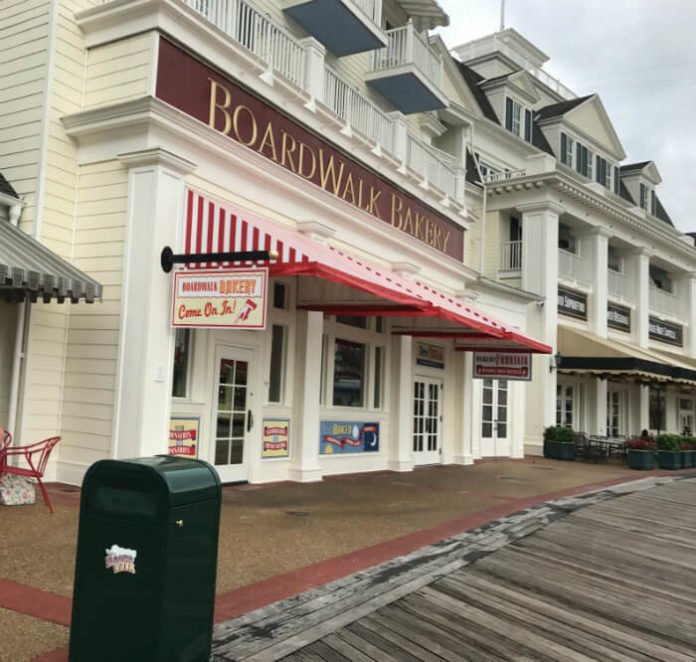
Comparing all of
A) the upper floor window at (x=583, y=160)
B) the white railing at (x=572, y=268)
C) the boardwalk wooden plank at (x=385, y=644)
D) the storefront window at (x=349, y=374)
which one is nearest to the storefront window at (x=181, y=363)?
the storefront window at (x=349, y=374)

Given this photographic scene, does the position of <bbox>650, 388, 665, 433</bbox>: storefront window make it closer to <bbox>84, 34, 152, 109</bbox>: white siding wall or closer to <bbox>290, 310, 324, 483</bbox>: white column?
<bbox>290, 310, 324, 483</bbox>: white column

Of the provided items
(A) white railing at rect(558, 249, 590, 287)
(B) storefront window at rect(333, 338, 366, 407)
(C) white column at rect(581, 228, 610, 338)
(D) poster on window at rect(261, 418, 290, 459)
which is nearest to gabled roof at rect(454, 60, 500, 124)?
(A) white railing at rect(558, 249, 590, 287)

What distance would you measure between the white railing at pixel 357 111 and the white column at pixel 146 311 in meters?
4.59

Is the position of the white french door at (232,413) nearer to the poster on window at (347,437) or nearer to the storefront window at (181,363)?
the storefront window at (181,363)

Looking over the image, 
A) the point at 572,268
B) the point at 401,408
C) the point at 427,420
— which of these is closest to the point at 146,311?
the point at 401,408

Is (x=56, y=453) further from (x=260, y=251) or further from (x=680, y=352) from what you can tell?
(x=680, y=352)

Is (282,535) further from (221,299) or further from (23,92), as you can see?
(23,92)

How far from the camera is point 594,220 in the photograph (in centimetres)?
2417

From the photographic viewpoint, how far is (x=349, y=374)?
1330cm

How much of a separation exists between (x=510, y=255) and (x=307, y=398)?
1366 cm

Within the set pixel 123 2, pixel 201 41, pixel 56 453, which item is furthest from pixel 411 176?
pixel 56 453

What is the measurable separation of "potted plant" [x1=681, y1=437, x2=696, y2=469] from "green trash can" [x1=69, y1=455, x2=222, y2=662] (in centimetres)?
1891

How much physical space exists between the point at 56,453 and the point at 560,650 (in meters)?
6.62

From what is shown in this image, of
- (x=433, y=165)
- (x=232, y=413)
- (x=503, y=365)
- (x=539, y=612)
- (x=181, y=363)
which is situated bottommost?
(x=539, y=612)
